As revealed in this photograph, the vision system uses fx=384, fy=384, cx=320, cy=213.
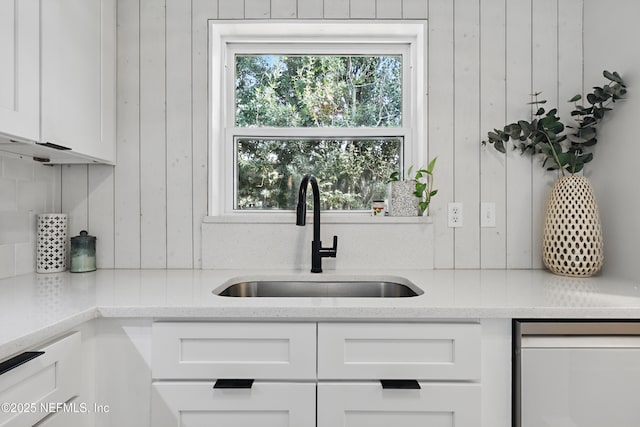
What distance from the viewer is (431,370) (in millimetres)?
1089

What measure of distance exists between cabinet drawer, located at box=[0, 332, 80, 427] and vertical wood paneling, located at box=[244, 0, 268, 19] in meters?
1.48

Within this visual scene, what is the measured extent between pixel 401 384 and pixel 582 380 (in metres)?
0.51

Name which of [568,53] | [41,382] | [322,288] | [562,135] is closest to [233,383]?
[41,382]

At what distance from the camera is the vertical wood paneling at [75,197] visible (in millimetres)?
1763

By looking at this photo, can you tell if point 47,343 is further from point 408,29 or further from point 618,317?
point 408,29

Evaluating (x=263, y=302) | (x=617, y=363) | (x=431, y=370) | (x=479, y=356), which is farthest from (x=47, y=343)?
(x=617, y=363)

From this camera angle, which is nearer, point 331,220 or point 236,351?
point 236,351

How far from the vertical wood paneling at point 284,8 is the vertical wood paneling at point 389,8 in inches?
15.1

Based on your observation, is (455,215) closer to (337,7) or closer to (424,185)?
(424,185)

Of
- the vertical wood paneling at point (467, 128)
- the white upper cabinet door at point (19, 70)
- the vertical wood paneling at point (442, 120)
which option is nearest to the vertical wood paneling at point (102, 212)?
the white upper cabinet door at point (19, 70)

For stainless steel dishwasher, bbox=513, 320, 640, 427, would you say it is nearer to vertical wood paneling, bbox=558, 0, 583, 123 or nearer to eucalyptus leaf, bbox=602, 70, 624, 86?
eucalyptus leaf, bbox=602, 70, 624, 86

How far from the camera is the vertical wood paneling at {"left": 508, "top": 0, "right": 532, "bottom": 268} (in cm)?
177

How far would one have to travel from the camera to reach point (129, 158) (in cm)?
177

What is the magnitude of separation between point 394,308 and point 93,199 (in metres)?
1.46
